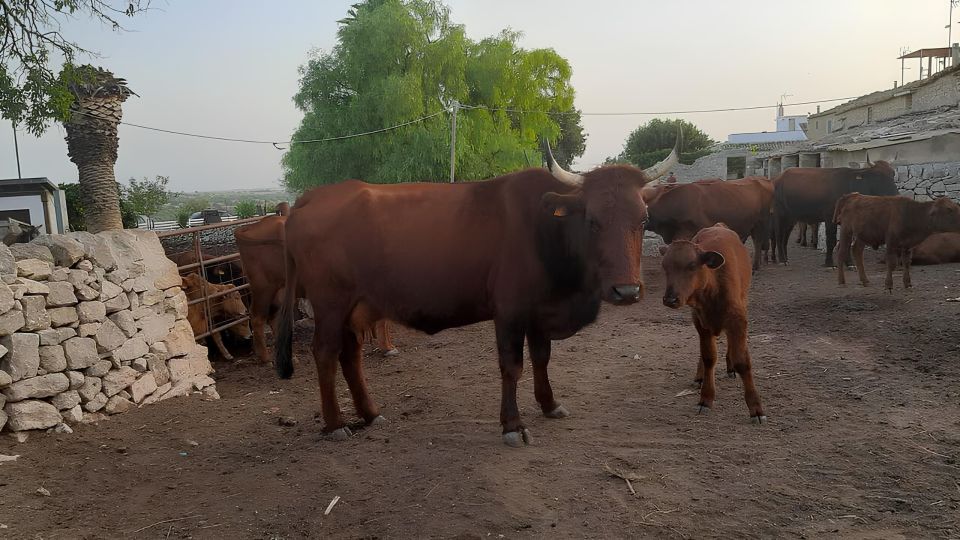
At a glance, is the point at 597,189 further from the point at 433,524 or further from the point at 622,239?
the point at 433,524

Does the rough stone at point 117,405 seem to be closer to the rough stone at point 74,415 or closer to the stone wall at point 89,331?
the stone wall at point 89,331

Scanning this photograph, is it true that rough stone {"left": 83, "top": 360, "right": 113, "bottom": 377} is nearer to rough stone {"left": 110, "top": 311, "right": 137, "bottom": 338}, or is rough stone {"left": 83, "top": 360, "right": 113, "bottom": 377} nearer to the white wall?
rough stone {"left": 110, "top": 311, "right": 137, "bottom": 338}

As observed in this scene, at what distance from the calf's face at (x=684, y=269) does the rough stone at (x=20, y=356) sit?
518 cm

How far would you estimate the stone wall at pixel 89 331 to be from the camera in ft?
17.4

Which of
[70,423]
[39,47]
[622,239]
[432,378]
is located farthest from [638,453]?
[39,47]

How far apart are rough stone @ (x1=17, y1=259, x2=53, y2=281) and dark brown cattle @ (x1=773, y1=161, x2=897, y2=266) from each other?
13.5 metres

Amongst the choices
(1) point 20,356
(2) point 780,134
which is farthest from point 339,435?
(2) point 780,134

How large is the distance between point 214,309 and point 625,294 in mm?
6421

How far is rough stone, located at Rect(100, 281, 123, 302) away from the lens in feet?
20.0

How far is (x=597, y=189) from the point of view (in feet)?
16.0

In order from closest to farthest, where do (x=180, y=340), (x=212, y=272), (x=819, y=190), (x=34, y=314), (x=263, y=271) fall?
(x=34, y=314) < (x=180, y=340) < (x=263, y=271) < (x=212, y=272) < (x=819, y=190)

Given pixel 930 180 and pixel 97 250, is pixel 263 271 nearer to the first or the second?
pixel 97 250

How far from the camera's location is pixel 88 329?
19.2 ft

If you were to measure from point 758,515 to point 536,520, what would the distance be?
131 centimetres
